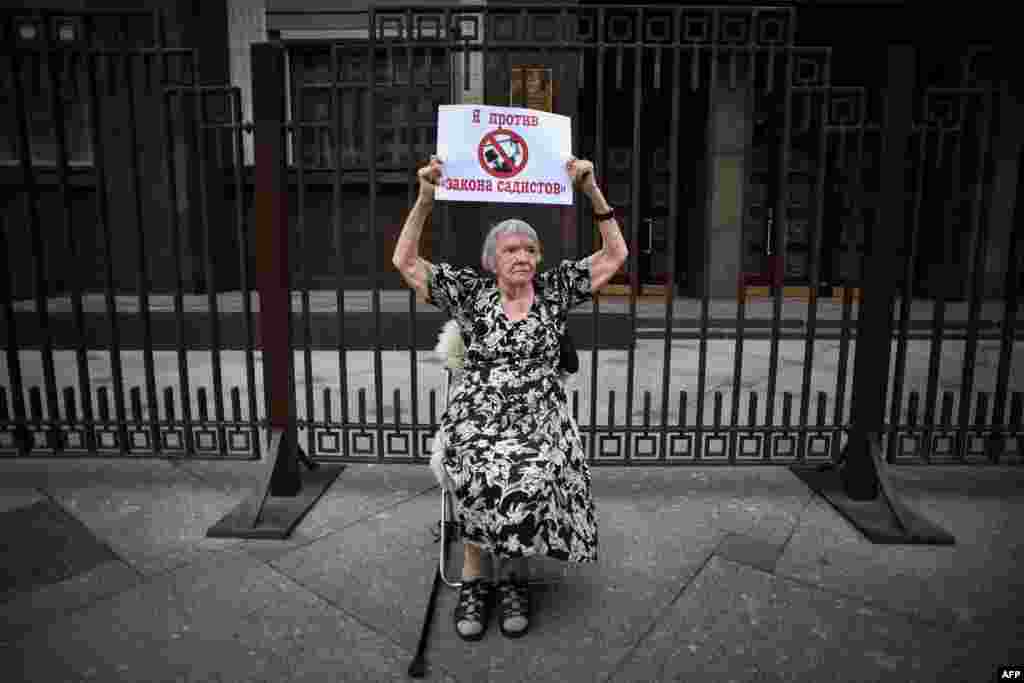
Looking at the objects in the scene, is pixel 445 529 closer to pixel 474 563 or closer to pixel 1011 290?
pixel 474 563

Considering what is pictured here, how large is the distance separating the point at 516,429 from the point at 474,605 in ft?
2.36

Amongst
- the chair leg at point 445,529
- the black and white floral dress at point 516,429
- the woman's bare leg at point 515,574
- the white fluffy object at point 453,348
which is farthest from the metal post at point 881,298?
the chair leg at point 445,529

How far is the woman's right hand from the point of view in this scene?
2.97 meters

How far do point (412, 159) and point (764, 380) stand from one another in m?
4.58

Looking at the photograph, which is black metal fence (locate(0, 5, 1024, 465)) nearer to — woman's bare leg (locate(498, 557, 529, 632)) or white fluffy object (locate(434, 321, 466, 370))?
white fluffy object (locate(434, 321, 466, 370))

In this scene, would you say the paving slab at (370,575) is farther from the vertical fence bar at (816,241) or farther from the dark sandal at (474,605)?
the vertical fence bar at (816,241)

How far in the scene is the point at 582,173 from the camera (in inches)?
119

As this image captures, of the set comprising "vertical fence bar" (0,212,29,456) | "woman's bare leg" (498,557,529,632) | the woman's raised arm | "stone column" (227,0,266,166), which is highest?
"stone column" (227,0,266,166)

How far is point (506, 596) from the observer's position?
2.74m

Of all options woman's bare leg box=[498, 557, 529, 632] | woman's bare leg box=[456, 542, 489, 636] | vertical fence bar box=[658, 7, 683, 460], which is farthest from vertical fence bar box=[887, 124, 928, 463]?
woman's bare leg box=[456, 542, 489, 636]

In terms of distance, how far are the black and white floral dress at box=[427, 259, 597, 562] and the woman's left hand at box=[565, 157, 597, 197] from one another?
1.11 feet

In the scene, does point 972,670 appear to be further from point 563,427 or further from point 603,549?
point 563,427

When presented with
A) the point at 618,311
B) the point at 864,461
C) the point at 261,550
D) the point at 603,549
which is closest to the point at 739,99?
the point at 618,311

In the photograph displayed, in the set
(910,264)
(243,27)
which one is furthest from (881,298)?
(243,27)
